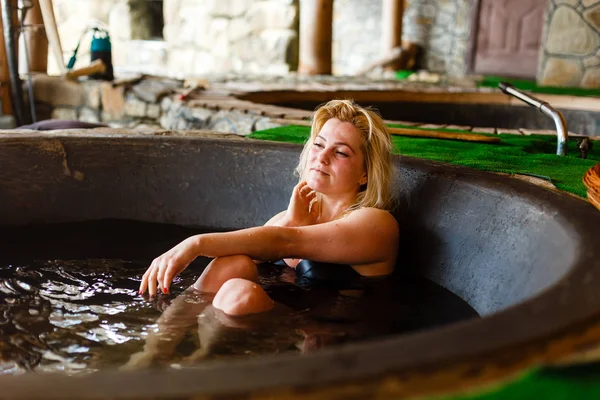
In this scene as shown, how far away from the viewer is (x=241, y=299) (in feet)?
5.87

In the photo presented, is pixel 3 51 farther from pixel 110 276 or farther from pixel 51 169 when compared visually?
pixel 110 276

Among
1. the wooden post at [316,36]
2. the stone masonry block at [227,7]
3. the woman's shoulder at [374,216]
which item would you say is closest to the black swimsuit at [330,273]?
the woman's shoulder at [374,216]

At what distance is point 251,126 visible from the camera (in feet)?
13.6

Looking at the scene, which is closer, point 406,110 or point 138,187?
point 138,187

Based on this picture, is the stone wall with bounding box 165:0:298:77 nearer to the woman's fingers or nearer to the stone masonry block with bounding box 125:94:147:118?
the stone masonry block with bounding box 125:94:147:118

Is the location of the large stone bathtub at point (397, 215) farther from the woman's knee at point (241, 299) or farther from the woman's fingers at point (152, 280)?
the woman's fingers at point (152, 280)

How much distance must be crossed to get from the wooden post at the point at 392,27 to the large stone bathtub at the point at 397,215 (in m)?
8.33

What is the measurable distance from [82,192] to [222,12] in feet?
29.8

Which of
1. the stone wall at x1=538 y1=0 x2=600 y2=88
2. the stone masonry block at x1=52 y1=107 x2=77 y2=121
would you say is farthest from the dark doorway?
the stone masonry block at x1=52 y1=107 x2=77 y2=121

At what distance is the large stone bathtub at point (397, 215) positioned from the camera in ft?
2.72

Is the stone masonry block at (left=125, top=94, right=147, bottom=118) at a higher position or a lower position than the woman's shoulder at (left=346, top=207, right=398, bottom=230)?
lower

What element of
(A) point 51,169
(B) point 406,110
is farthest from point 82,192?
(B) point 406,110

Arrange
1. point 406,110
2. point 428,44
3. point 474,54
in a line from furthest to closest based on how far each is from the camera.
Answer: point 428,44
point 474,54
point 406,110

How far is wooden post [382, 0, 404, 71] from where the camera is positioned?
10.6 m
